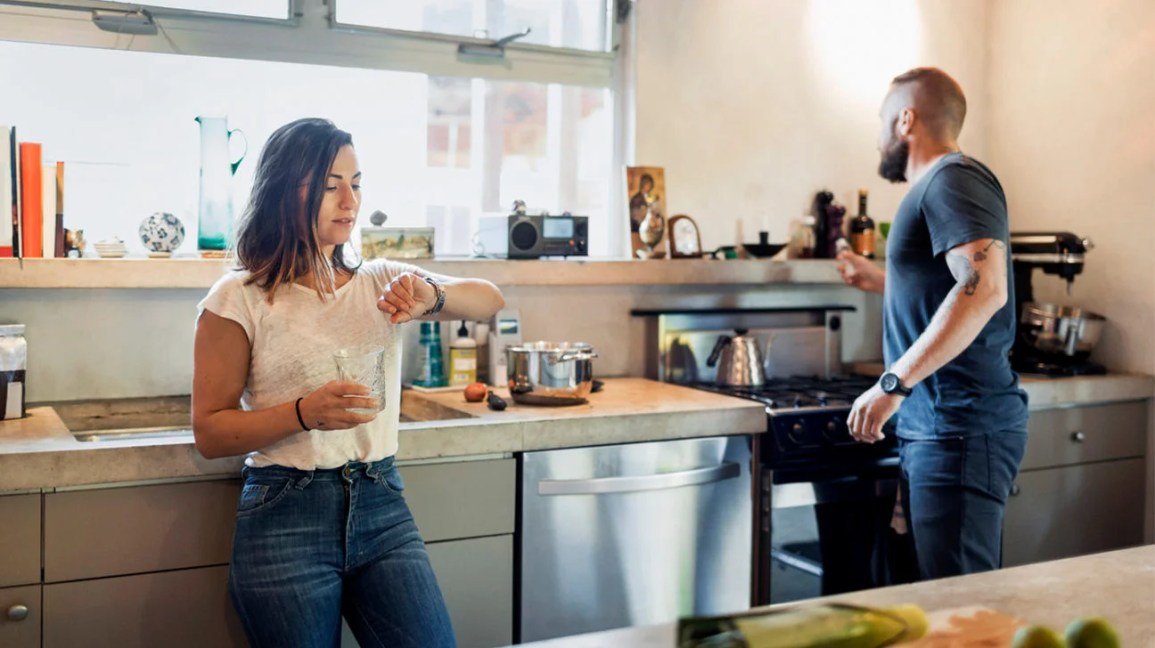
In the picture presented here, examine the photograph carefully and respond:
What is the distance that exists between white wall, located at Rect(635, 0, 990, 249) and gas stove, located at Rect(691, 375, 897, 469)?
2.37 feet

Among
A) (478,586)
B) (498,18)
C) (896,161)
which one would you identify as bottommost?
(478,586)

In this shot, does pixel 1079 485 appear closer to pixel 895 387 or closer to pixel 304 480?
pixel 895 387

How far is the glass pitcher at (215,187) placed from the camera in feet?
9.38

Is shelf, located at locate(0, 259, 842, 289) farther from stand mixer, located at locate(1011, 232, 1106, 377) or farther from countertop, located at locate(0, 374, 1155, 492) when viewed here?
stand mixer, located at locate(1011, 232, 1106, 377)

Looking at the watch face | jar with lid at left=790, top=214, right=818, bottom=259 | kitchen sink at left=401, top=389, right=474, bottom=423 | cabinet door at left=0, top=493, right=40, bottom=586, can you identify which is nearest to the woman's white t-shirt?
cabinet door at left=0, top=493, right=40, bottom=586

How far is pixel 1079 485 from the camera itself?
355 centimetres

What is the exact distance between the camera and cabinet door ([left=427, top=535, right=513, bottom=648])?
8.18ft

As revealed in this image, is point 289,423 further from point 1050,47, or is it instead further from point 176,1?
point 1050,47

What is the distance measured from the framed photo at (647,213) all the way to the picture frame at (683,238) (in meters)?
0.08

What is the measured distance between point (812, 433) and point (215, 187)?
167 cm

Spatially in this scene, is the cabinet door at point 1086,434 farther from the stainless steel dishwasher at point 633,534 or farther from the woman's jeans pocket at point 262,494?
the woman's jeans pocket at point 262,494

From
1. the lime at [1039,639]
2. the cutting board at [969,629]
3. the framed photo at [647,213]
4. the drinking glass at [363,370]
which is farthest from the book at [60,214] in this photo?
the lime at [1039,639]

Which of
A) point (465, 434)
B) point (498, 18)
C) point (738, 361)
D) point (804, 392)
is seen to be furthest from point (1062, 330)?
point (465, 434)

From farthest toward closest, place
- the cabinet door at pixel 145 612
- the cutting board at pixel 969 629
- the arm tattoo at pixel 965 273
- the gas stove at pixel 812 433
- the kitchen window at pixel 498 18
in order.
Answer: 1. the kitchen window at pixel 498 18
2. the gas stove at pixel 812 433
3. the arm tattoo at pixel 965 273
4. the cabinet door at pixel 145 612
5. the cutting board at pixel 969 629
